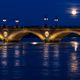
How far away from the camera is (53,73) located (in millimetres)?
31359

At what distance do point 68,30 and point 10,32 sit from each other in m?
14.9

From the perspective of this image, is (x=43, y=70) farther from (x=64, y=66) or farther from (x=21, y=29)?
(x=21, y=29)

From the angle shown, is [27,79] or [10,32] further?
[10,32]

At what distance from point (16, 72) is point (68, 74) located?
3779 mm

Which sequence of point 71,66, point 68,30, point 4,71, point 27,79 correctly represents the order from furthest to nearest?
point 68,30, point 71,66, point 4,71, point 27,79

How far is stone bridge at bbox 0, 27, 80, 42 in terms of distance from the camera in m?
103

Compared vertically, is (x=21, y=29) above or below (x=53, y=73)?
above

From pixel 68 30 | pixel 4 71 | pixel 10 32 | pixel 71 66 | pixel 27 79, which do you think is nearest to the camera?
pixel 27 79

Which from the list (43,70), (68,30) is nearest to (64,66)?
(43,70)

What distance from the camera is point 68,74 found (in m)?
30.2

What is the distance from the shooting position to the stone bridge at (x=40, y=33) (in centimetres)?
10274

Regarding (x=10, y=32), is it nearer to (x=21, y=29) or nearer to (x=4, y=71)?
(x=21, y=29)

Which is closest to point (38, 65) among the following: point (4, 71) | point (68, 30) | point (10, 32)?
point (4, 71)

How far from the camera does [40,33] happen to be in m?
106
